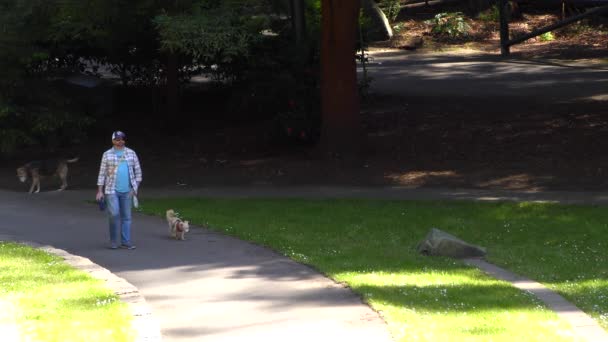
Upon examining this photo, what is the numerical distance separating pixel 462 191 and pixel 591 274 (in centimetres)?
625

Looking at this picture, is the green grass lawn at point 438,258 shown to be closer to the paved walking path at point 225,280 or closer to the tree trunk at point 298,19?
the paved walking path at point 225,280

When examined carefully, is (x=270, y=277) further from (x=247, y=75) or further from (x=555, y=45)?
(x=555, y=45)

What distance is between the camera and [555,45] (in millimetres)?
35000

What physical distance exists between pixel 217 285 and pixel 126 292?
3.57 feet

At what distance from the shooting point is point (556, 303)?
34.2ft

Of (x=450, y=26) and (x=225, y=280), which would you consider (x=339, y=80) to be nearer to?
(x=225, y=280)

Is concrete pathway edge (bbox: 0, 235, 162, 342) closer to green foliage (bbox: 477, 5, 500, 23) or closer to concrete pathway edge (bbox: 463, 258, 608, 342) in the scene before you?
concrete pathway edge (bbox: 463, 258, 608, 342)

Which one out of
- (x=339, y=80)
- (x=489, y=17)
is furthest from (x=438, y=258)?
(x=489, y=17)

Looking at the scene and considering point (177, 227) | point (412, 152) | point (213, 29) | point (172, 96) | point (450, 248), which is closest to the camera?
point (450, 248)

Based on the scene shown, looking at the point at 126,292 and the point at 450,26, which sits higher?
the point at 450,26

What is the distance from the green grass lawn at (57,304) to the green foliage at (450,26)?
27.2 metres

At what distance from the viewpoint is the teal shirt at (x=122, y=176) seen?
13328 mm

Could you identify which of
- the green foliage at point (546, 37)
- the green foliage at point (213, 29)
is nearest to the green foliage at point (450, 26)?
the green foliage at point (546, 37)

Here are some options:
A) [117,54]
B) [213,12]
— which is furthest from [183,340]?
[117,54]
